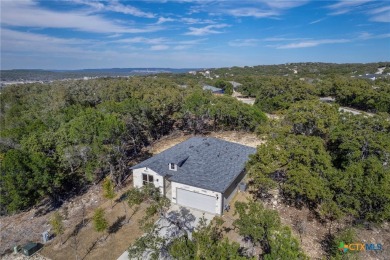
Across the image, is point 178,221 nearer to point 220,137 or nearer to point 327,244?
point 327,244

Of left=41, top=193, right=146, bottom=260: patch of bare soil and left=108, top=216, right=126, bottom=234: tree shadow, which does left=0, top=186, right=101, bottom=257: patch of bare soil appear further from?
left=108, top=216, right=126, bottom=234: tree shadow

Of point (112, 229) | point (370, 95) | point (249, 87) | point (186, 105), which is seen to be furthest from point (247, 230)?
point (249, 87)

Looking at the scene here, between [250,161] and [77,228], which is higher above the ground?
[250,161]

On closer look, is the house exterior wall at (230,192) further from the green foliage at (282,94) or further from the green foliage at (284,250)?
the green foliage at (282,94)

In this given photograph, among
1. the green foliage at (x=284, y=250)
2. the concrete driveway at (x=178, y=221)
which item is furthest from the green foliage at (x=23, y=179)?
the green foliage at (x=284, y=250)

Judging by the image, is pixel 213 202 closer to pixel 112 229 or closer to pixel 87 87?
pixel 112 229

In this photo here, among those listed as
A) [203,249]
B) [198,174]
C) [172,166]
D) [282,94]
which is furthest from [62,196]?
[282,94]

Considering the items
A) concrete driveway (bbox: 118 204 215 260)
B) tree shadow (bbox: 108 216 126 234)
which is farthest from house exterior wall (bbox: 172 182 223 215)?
tree shadow (bbox: 108 216 126 234)
